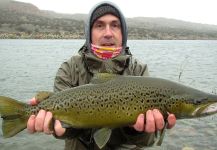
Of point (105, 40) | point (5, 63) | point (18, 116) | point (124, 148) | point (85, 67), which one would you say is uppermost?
point (105, 40)

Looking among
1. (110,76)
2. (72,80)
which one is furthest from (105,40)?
(110,76)

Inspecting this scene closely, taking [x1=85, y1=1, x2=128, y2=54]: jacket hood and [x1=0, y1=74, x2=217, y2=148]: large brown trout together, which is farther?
[x1=85, y1=1, x2=128, y2=54]: jacket hood

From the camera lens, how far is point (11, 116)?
3941 mm

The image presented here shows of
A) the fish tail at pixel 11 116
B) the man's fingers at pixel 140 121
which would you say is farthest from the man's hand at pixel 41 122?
the man's fingers at pixel 140 121

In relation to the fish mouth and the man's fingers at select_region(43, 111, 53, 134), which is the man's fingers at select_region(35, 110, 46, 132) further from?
the fish mouth

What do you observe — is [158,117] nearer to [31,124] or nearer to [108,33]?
[31,124]

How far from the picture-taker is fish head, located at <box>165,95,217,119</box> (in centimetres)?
394

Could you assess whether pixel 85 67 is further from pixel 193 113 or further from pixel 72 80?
pixel 193 113

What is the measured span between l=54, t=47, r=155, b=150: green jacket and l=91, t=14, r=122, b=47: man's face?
24 cm

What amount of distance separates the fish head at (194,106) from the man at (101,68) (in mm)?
169

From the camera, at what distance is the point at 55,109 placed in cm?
388

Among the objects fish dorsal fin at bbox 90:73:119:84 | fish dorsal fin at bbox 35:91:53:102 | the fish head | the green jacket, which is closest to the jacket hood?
the green jacket

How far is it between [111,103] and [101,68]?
0.89 m

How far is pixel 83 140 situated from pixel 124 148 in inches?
20.8
